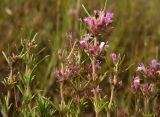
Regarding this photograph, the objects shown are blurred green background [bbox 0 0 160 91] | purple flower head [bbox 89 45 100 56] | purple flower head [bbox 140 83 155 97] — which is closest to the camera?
purple flower head [bbox 89 45 100 56]

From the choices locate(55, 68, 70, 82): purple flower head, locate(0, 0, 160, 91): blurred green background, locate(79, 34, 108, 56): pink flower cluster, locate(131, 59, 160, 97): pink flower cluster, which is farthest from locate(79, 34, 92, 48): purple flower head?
locate(0, 0, 160, 91): blurred green background

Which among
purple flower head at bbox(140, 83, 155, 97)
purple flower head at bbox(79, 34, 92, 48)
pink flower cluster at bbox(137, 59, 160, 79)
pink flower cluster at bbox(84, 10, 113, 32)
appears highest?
pink flower cluster at bbox(84, 10, 113, 32)

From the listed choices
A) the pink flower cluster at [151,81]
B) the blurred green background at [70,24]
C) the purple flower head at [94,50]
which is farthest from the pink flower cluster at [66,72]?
the blurred green background at [70,24]

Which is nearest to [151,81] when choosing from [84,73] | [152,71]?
[152,71]

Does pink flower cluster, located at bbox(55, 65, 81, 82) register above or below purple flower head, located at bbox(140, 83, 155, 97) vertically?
above

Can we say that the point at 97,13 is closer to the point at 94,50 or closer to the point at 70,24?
the point at 94,50

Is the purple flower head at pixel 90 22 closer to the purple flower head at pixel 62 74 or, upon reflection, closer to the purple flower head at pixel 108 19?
the purple flower head at pixel 108 19

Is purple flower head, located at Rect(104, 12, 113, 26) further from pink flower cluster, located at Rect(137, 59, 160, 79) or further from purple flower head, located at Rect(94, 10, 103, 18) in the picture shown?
pink flower cluster, located at Rect(137, 59, 160, 79)

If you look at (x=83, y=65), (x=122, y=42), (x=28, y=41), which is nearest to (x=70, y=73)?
(x=83, y=65)

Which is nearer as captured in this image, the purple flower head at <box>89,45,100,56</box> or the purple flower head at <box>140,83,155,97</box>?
the purple flower head at <box>89,45,100,56</box>
